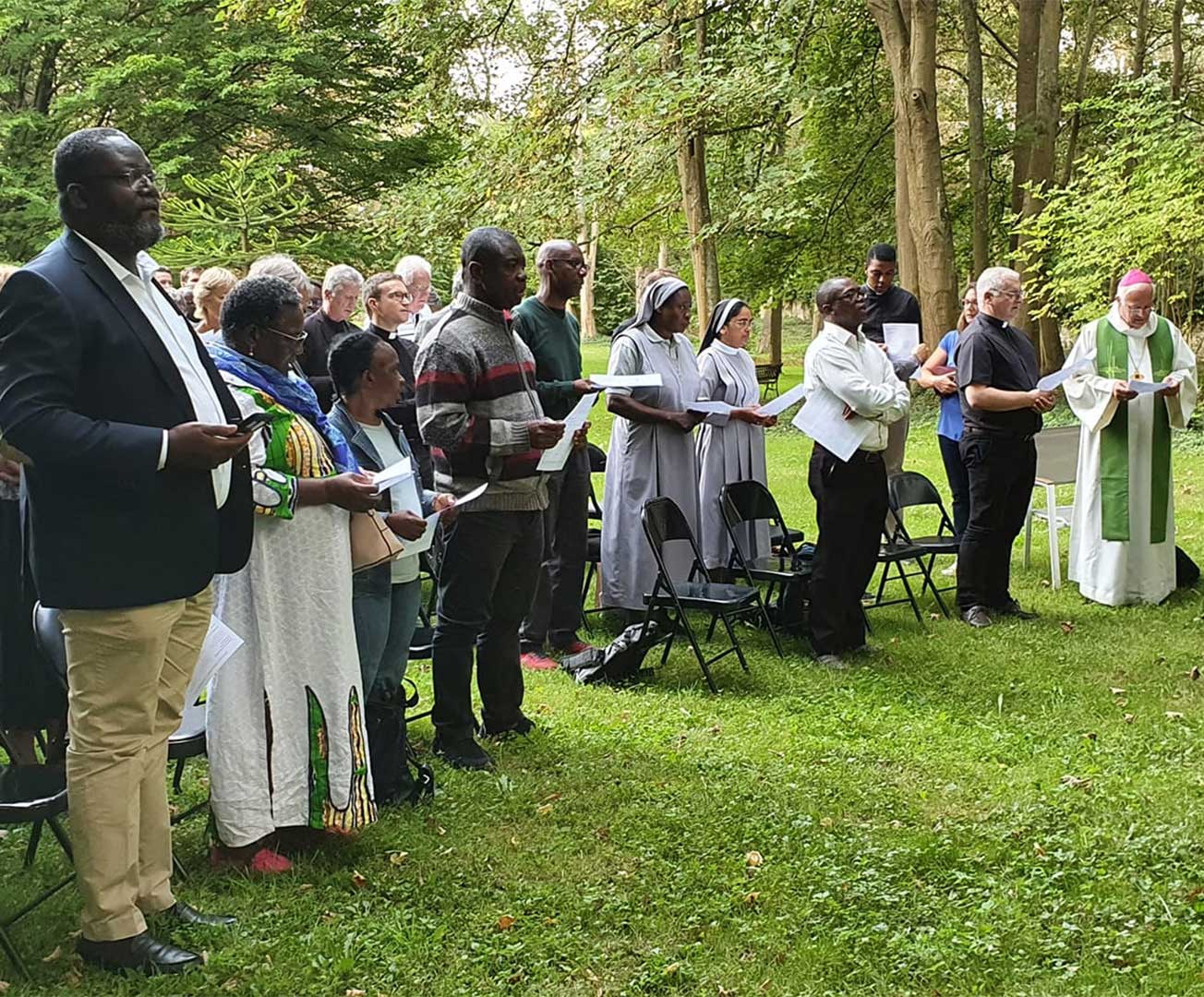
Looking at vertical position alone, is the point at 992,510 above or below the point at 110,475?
below

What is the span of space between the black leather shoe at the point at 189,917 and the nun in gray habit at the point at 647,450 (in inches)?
162

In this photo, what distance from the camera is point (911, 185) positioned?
15.3 meters

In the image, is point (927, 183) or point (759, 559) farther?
point (927, 183)

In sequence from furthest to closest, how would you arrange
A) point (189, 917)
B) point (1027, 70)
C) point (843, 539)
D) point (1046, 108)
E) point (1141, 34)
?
point (1141, 34), point (1027, 70), point (1046, 108), point (843, 539), point (189, 917)

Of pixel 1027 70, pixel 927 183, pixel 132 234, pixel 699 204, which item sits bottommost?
pixel 132 234

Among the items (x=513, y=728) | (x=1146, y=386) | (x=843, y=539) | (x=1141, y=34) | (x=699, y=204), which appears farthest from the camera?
(x=1141, y=34)

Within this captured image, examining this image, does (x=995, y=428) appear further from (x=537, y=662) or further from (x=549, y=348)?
(x=537, y=662)

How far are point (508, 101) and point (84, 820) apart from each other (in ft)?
52.5

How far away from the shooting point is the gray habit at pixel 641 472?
7.75 metres

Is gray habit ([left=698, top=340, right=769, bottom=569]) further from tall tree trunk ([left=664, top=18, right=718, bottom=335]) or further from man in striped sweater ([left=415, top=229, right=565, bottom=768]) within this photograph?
tall tree trunk ([left=664, top=18, right=718, bottom=335])

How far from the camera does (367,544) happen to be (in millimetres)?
4441

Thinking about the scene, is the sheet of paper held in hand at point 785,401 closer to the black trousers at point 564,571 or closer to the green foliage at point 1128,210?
the black trousers at point 564,571

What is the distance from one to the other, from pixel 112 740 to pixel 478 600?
79.9 inches

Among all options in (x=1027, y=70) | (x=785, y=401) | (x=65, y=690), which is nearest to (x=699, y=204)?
(x=1027, y=70)
